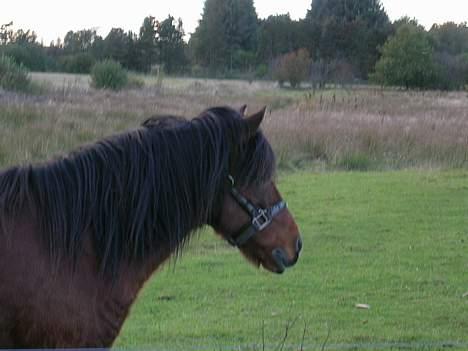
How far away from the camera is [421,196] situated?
12.5 metres

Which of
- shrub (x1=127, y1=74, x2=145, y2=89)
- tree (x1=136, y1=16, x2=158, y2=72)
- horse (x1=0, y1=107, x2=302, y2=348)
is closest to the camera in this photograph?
horse (x1=0, y1=107, x2=302, y2=348)

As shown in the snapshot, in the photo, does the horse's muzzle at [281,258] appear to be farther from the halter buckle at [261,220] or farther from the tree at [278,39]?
the tree at [278,39]

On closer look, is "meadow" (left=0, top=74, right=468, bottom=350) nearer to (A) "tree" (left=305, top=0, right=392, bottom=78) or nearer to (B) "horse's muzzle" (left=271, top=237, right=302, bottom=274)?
(B) "horse's muzzle" (left=271, top=237, right=302, bottom=274)

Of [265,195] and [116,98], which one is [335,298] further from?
[116,98]

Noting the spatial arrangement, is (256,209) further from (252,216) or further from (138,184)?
(138,184)

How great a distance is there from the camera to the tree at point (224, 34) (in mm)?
52938

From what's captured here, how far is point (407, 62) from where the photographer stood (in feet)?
147

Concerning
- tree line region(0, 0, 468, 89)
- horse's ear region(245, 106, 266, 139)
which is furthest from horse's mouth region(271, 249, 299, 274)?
tree line region(0, 0, 468, 89)

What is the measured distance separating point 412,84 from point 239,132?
148 ft

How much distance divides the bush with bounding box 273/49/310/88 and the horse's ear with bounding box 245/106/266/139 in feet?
133

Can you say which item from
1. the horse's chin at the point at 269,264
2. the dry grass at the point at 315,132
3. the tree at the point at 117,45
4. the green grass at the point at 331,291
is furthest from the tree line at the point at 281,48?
the horse's chin at the point at 269,264

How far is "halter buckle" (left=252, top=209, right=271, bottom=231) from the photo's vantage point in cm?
324

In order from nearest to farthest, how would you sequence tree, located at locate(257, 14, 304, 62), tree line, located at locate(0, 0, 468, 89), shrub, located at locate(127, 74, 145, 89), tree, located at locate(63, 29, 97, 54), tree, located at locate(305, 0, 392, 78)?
shrub, located at locate(127, 74, 145, 89), tree line, located at locate(0, 0, 468, 89), tree, located at locate(63, 29, 97, 54), tree, located at locate(305, 0, 392, 78), tree, located at locate(257, 14, 304, 62)

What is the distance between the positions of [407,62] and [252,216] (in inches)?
1709
